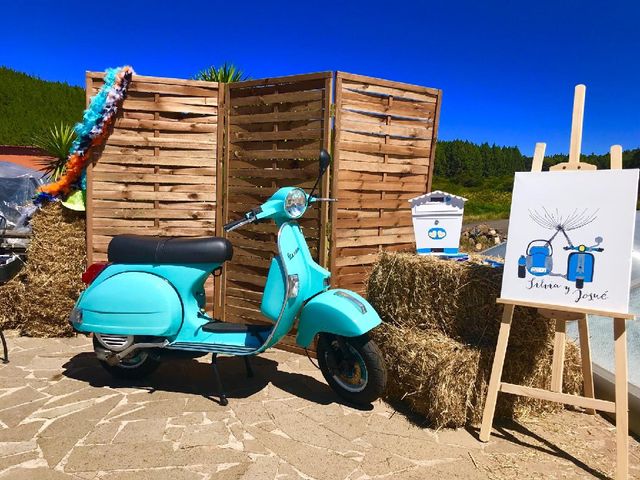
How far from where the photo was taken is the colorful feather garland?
14.7 feet

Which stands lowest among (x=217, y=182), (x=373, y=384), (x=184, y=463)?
(x=184, y=463)

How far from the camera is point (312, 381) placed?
12.5 feet

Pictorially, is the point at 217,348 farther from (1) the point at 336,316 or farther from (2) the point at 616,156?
(2) the point at 616,156

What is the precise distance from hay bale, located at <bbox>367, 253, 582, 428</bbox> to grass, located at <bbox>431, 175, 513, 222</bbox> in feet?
41.7

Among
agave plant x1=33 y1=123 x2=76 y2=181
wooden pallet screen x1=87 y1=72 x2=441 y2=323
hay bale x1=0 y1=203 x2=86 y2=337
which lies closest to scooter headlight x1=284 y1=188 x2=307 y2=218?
wooden pallet screen x1=87 y1=72 x2=441 y2=323

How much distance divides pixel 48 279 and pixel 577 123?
454 cm

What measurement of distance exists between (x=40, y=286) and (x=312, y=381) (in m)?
2.77

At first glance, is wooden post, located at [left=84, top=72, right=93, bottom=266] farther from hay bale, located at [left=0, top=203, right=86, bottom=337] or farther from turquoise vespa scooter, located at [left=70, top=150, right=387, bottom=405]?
turquoise vespa scooter, located at [left=70, top=150, right=387, bottom=405]

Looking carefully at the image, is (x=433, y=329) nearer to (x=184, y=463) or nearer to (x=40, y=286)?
(x=184, y=463)

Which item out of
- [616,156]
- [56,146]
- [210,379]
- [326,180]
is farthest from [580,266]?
[56,146]

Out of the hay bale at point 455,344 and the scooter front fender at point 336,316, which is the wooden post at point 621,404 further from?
the scooter front fender at point 336,316

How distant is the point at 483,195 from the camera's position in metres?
22.2

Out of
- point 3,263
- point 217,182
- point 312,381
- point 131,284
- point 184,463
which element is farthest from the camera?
point 217,182

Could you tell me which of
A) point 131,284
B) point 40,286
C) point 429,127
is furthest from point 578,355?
point 40,286
